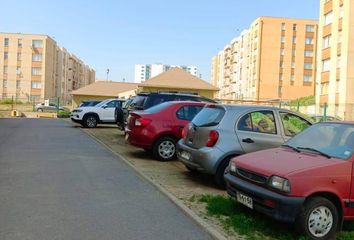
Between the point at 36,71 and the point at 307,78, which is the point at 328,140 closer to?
the point at 307,78

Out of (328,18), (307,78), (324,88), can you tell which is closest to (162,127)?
(324,88)

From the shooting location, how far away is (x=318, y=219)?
579 centimetres

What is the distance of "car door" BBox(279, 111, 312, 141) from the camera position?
9.18 metres

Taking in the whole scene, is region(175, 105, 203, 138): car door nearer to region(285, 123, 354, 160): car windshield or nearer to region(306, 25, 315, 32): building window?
region(285, 123, 354, 160): car windshield

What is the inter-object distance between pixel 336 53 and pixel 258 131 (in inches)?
1707

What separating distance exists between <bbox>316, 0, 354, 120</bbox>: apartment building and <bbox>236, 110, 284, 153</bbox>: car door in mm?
35504

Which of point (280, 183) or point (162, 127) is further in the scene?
point (162, 127)

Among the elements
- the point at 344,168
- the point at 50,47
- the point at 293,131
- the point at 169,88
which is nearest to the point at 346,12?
the point at 169,88

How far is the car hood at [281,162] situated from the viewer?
5.94 metres

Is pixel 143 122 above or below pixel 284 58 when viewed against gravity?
below

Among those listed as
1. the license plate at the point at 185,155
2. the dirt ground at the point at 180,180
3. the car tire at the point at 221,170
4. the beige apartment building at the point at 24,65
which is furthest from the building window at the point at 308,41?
the car tire at the point at 221,170

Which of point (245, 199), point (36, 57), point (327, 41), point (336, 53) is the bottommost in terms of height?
point (245, 199)

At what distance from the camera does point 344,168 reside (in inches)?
237

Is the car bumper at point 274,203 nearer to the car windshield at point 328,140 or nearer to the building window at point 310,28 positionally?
the car windshield at point 328,140
